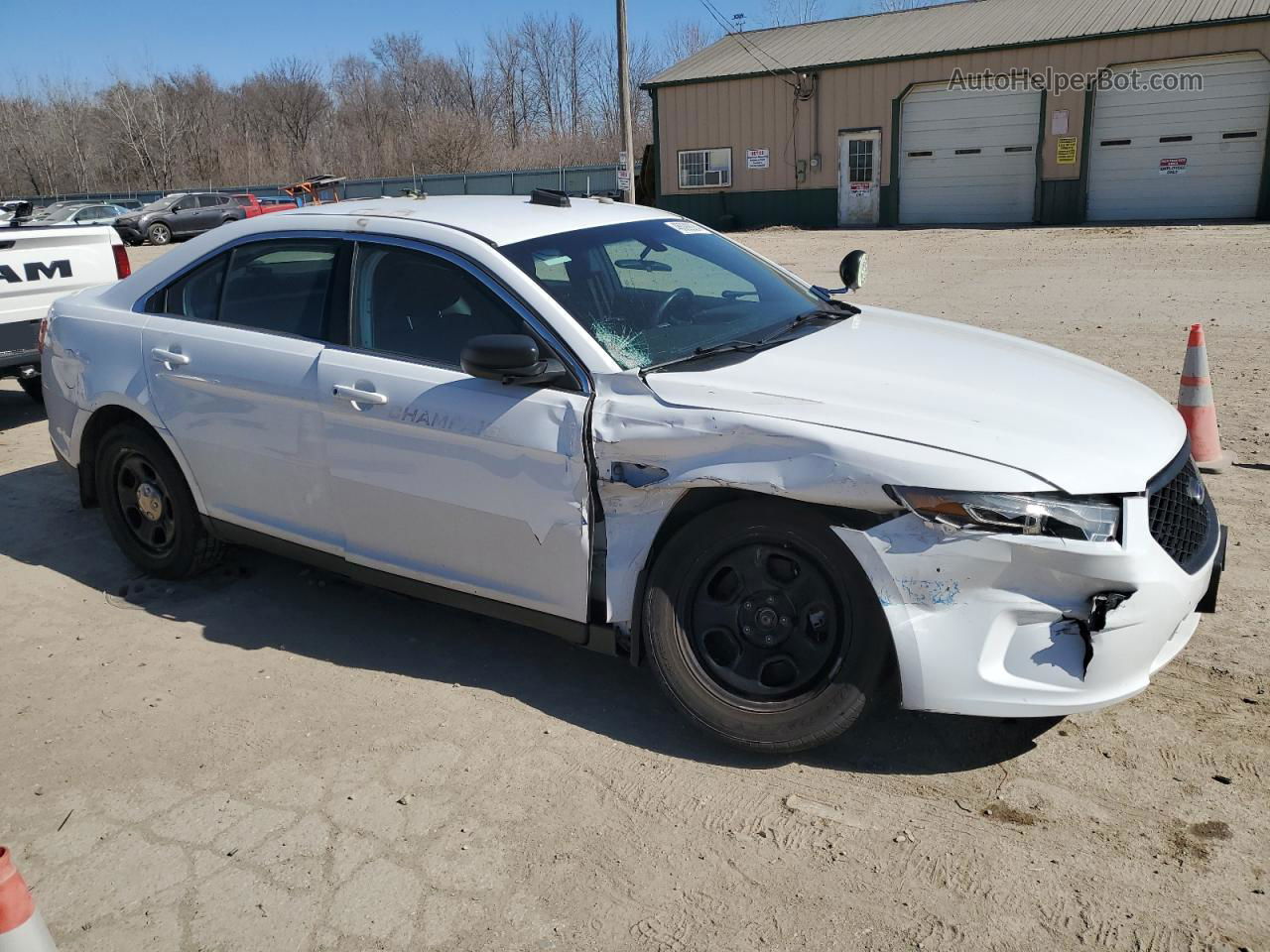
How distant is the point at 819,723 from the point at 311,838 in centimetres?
152

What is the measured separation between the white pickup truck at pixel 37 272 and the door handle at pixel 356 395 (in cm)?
497

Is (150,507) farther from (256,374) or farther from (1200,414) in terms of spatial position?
(1200,414)

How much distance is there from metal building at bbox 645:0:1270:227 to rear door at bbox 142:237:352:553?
25.2m

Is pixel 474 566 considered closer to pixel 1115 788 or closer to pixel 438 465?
pixel 438 465

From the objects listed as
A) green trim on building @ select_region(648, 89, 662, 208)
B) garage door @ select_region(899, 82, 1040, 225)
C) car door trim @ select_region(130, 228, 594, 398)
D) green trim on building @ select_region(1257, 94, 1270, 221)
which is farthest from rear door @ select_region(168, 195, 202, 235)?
car door trim @ select_region(130, 228, 594, 398)

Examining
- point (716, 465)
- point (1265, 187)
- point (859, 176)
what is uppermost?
point (859, 176)

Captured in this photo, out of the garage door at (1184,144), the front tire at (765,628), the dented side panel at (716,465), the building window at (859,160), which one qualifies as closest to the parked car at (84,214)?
the building window at (859,160)

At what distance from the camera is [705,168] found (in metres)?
31.3

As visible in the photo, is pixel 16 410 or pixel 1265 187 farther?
pixel 1265 187

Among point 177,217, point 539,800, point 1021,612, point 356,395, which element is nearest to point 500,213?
point 356,395

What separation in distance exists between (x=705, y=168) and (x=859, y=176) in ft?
15.8

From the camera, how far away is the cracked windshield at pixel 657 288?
3.66 meters

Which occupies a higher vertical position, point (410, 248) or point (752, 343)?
point (410, 248)

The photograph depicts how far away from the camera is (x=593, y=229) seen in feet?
13.7
